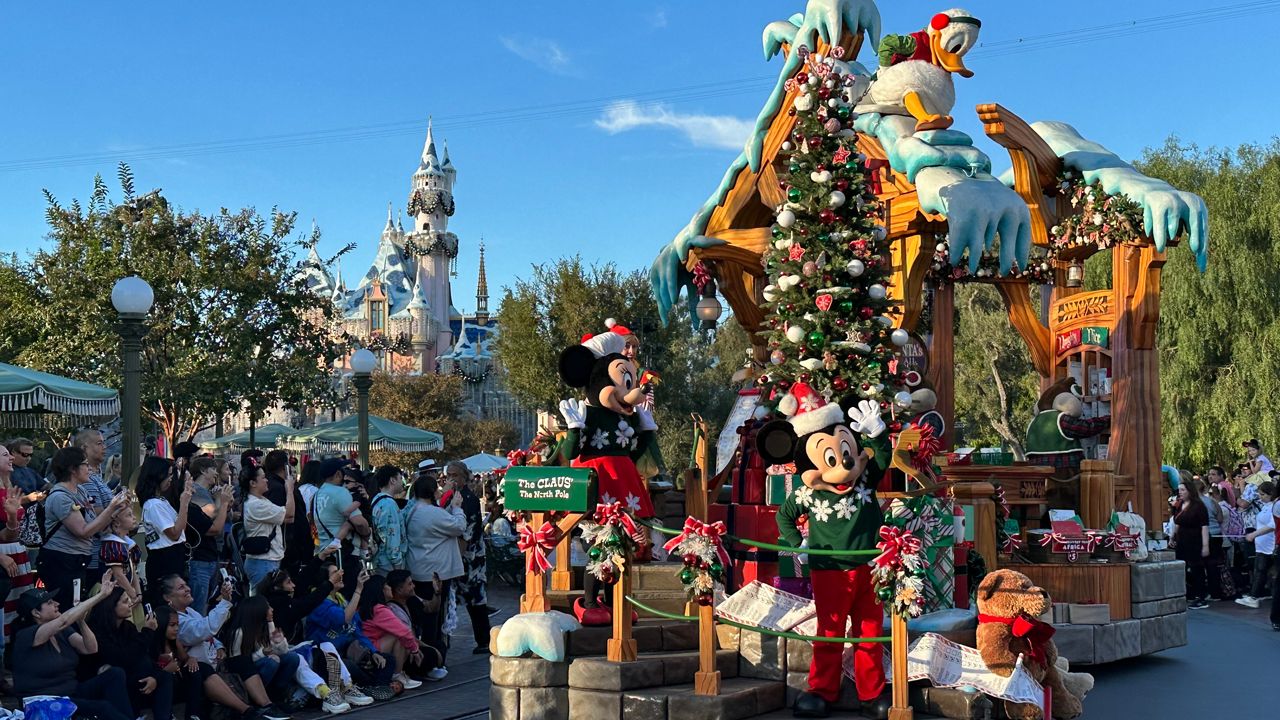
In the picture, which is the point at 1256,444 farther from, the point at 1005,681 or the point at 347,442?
the point at 347,442

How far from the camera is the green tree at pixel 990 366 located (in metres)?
32.5

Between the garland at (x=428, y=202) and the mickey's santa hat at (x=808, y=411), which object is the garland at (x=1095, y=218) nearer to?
the mickey's santa hat at (x=808, y=411)

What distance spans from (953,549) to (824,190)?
9.69 ft

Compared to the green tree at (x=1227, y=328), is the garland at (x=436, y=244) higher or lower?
higher

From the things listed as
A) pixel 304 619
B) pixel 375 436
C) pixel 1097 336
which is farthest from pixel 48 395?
pixel 375 436

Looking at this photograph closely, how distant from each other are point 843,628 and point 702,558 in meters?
1.02

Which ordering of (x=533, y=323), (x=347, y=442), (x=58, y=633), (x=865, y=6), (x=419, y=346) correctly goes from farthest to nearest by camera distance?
(x=419, y=346) < (x=533, y=323) < (x=347, y=442) < (x=865, y=6) < (x=58, y=633)

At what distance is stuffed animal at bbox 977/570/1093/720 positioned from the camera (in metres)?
7.37

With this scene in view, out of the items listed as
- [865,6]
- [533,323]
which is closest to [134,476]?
[865,6]

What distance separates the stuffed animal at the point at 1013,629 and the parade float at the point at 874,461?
2 centimetres

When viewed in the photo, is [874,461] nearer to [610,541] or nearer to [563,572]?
[610,541]

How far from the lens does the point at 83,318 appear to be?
78.6 feet

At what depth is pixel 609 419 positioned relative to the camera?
9156mm

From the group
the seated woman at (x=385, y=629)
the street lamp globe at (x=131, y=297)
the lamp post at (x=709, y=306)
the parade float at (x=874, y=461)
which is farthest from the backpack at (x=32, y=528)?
the lamp post at (x=709, y=306)
